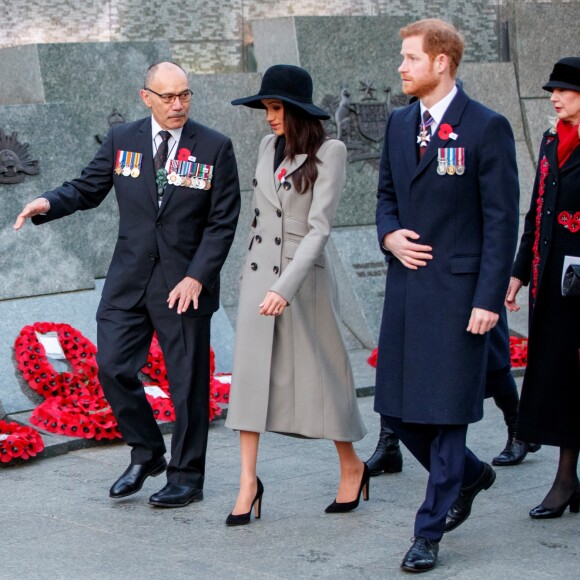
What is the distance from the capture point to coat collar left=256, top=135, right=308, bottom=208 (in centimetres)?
512

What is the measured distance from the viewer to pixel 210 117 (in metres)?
9.32

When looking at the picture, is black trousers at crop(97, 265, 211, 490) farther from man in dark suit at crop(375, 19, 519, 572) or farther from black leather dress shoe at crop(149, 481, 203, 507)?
man in dark suit at crop(375, 19, 519, 572)

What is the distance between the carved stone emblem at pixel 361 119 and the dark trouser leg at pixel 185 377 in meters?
4.41

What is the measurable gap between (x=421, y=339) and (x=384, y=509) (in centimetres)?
110

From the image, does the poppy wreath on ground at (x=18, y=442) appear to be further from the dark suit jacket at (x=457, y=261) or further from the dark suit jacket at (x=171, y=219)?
the dark suit jacket at (x=457, y=261)

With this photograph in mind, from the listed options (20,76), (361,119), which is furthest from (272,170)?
(361,119)

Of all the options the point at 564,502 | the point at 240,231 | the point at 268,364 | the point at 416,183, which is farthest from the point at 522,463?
the point at 240,231

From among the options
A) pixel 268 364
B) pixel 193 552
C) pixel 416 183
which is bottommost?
pixel 193 552

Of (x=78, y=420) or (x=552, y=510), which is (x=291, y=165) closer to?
(x=552, y=510)

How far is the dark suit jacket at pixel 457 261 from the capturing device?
448cm

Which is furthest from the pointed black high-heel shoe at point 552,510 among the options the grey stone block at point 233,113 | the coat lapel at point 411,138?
the grey stone block at point 233,113

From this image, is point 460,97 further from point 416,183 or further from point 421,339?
point 421,339

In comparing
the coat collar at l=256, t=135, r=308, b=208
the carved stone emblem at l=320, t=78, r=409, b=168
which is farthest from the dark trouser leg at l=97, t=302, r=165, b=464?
the carved stone emblem at l=320, t=78, r=409, b=168

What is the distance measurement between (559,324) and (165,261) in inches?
65.3
